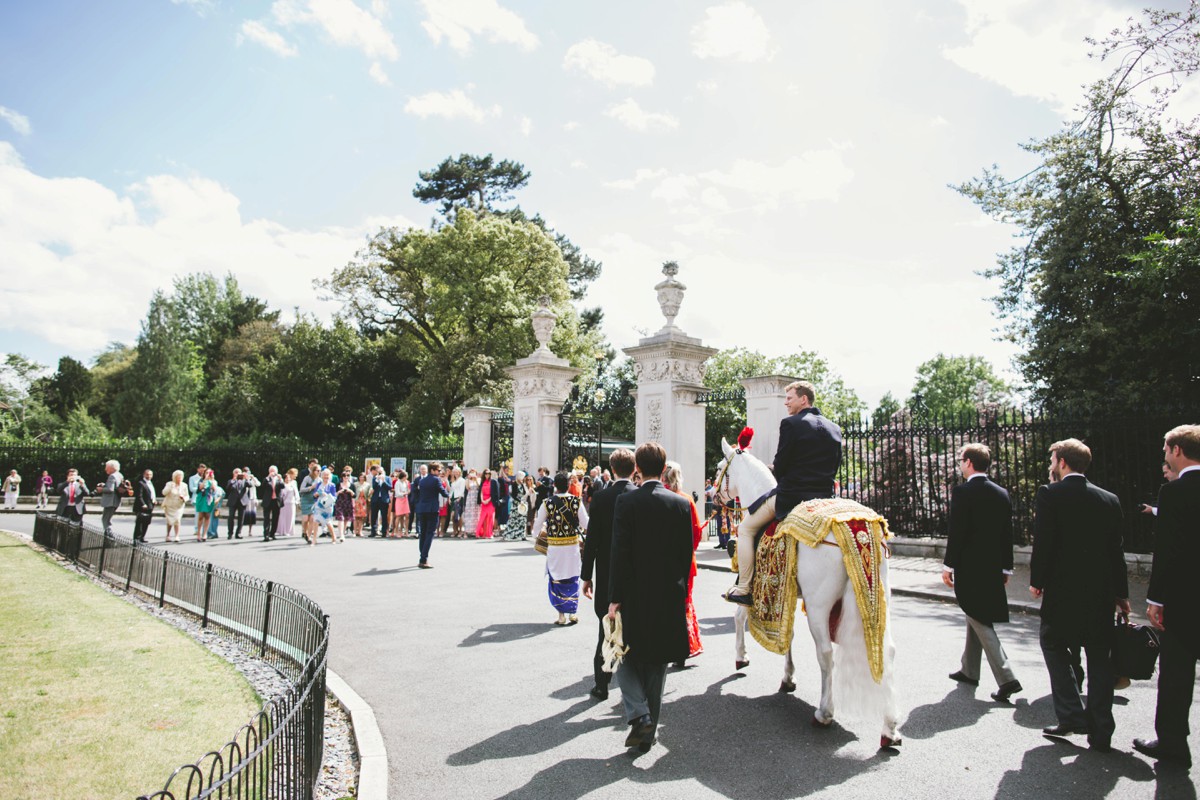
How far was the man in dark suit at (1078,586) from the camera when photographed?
4.71m

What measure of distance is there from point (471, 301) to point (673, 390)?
19.6 meters

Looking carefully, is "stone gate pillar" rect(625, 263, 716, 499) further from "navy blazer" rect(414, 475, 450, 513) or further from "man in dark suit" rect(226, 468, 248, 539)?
"man in dark suit" rect(226, 468, 248, 539)

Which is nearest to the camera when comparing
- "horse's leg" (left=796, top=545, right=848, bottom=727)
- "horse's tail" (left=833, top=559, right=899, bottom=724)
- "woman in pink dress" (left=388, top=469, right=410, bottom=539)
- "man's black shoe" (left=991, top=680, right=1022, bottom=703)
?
"horse's tail" (left=833, top=559, right=899, bottom=724)

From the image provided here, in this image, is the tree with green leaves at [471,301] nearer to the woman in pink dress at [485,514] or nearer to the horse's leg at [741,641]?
the woman in pink dress at [485,514]

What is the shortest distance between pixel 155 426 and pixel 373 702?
5118cm

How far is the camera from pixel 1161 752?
14.2 feet

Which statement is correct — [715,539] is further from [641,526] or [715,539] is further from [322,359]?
[322,359]

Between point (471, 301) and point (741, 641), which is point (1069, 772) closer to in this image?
point (741, 641)

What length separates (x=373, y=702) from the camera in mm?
5676

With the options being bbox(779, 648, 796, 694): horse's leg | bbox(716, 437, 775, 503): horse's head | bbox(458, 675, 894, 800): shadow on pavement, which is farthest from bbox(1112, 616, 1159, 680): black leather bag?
bbox(716, 437, 775, 503): horse's head

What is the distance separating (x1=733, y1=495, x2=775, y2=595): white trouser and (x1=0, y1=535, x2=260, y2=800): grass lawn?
3905 mm

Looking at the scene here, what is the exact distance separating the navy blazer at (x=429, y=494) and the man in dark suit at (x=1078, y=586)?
994 centimetres

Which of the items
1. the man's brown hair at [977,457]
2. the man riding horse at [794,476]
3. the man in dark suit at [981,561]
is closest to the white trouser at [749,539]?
the man riding horse at [794,476]

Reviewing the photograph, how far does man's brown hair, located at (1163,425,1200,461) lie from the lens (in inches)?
175
